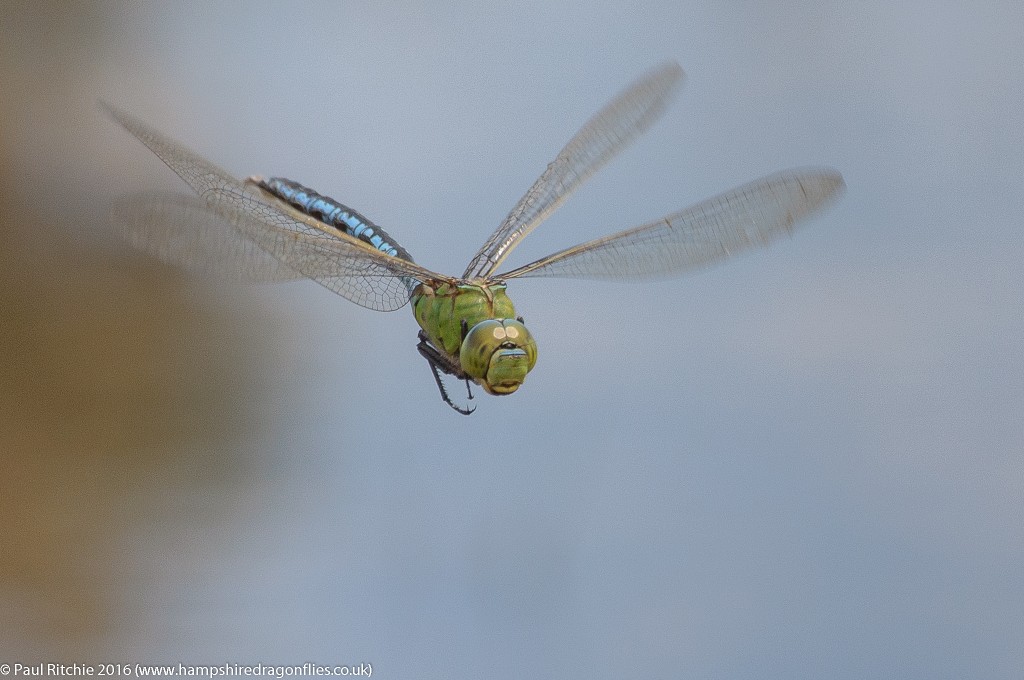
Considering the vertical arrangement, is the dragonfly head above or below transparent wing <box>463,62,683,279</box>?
below

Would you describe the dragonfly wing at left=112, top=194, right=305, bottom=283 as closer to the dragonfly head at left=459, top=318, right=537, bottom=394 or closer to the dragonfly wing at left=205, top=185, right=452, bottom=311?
the dragonfly wing at left=205, top=185, right=452, bottom=311

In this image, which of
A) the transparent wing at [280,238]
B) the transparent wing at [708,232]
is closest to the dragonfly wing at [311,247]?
the transparent wing at [280,238]

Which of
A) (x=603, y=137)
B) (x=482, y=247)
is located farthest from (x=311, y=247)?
(x=603, y=137)

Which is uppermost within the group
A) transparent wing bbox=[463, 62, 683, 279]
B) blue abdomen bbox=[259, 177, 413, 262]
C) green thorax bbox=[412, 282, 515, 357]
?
transparent wing bbox=[463, 62, 683, 279]

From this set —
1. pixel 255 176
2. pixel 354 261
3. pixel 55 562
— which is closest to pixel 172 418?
pixel 55 562

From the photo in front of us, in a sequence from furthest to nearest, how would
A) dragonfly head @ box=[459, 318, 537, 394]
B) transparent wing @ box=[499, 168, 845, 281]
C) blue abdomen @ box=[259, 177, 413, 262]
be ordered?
blue abdomen @ box=[259, 177, 413, 262], transparent wing @ box=[499, 168, 845, 281], dragonfly head @ box=[459, 318, 537, 394]

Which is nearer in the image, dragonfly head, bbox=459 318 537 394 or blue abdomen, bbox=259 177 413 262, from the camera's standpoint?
dragonfly head, bbox=459 318 537 394

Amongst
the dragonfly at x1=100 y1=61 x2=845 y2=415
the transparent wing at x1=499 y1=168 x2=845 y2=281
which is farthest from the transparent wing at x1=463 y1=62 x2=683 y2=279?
the transparent wing at x1=499 y1=168 x2=845 y2=281

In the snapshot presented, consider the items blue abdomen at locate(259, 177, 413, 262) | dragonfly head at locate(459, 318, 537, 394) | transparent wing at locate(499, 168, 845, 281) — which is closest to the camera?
dragonfly head at locate(459, 318, 537, 394)
